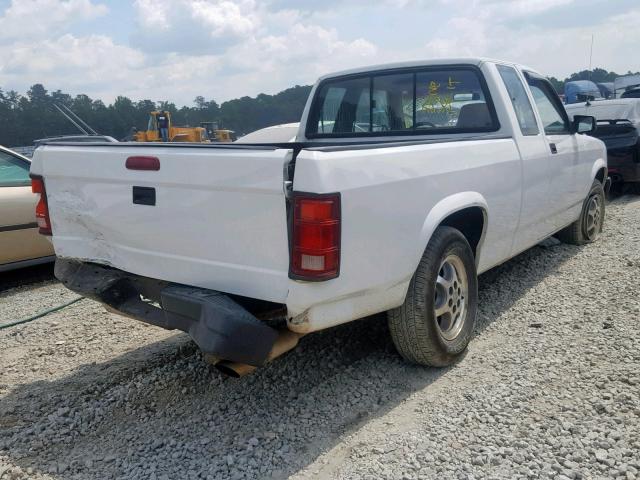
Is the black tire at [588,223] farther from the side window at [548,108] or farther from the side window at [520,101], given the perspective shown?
the side window at [520,101]

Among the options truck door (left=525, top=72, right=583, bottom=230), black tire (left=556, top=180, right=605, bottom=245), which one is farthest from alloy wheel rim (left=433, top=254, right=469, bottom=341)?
black tire (left=556, top=180, right=605, bottom=245)

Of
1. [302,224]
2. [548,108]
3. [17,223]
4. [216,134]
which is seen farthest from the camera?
[216,134]

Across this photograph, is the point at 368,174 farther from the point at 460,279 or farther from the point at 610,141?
the point at 610,141

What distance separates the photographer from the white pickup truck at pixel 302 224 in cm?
263

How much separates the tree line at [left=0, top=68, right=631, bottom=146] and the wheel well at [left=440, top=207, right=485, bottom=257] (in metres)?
2.54

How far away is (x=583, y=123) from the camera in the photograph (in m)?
5.64

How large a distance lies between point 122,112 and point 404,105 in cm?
3460

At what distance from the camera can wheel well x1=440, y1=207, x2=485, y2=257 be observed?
3721 mm

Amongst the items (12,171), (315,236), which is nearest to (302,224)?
(315,236)

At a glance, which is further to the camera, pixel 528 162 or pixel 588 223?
pixel 588 223

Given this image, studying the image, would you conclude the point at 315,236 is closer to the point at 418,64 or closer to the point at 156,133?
the point at 418,64

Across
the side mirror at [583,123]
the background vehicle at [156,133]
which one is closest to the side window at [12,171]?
the side mirror at [583,123]

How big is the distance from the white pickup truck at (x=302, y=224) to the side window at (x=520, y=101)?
33 millimetres

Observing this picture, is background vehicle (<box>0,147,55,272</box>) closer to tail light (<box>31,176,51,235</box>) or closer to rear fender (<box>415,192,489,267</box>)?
tail light (<box>31,176,51,235</box>)
